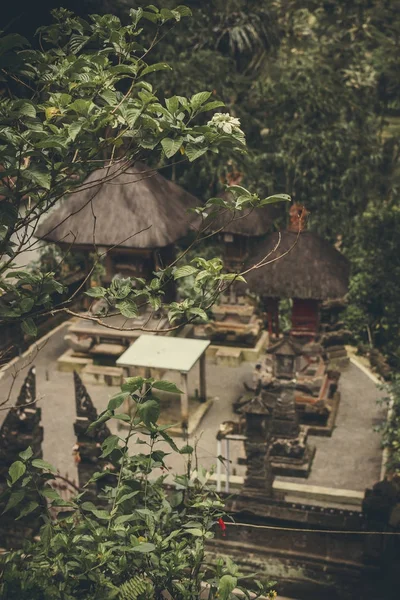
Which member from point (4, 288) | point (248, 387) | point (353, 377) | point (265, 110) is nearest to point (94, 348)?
point (248, 387)

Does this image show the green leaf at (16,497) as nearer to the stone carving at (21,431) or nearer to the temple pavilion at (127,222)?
the stone carving at (21,431)

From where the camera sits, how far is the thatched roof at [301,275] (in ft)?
51.0

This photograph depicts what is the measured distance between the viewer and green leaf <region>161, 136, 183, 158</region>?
5320 millimetres

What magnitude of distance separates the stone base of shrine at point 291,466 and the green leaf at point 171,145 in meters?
9.27

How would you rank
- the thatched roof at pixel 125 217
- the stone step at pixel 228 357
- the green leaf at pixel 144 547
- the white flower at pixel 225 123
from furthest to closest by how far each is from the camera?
the stone step at pixel 228 357 → the thatched roof at pixel 125 217 → the green leaf at pixel 144 547 → the white flower at pixel 225 123

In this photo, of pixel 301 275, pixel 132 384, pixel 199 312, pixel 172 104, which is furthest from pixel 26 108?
pixel 301 275

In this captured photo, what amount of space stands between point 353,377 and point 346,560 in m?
6.83

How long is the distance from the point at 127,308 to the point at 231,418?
1019 centimetres

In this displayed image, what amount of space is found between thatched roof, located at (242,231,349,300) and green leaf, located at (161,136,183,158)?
10.1m

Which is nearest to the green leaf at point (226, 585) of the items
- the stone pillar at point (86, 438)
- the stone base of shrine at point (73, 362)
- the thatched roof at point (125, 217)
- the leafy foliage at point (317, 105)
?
the stone pillar at point (86, 438)

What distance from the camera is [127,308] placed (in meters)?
5.87

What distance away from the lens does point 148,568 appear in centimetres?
629

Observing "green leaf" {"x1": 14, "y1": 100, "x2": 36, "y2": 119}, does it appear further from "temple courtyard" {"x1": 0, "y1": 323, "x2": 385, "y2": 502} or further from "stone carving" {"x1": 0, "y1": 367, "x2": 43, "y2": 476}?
"temple courtyard" {"x1": 0, "y1": 323, "x2": 385, "y2": 502}

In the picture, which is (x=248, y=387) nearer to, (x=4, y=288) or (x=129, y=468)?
(x=129, y=468)
